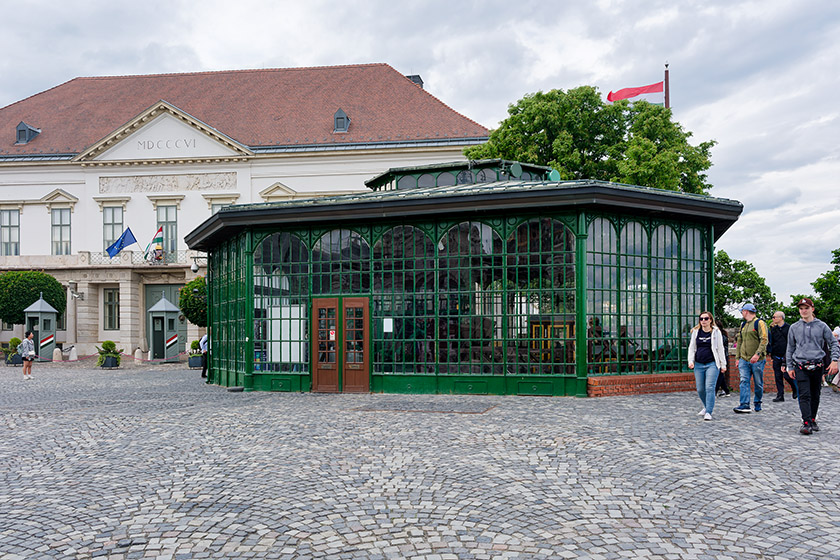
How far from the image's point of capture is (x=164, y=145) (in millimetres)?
41781

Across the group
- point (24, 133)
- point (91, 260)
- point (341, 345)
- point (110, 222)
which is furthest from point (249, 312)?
point (24, 133)

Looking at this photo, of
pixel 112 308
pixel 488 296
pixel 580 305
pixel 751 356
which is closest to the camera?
pixel 751 356

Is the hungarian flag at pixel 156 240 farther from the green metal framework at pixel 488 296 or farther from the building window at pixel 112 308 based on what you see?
the green metal framework at pixel 488 296

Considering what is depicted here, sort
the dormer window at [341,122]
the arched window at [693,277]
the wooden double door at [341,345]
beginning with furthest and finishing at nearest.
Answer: the dormer window at [341,122]
the arched window at [693,277]
the wooden double door at [341,345]

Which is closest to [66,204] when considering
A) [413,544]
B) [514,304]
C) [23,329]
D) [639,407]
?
[23,329]

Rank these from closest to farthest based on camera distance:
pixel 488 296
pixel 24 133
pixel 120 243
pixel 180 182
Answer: pixel 488 296 → pixel 120 243 → pixel 180 182 → pixel 24 133

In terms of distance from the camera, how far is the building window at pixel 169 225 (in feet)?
137

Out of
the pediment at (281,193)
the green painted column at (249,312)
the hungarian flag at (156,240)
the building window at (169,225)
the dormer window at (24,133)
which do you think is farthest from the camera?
the dormer window at (24,133)

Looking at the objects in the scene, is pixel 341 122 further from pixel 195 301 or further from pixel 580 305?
pixel 580 305

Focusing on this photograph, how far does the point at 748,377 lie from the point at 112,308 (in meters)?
37.5

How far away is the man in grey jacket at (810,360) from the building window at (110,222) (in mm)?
39484

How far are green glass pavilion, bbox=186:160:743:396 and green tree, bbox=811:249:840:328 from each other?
1621 cm

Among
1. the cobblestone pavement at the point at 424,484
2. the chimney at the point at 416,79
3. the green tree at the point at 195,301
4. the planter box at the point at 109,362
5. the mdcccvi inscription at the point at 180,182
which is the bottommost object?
the planter box at the point at 109,362

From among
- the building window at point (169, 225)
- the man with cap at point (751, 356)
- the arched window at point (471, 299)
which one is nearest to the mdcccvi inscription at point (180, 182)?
the building window at point (169, 225)
